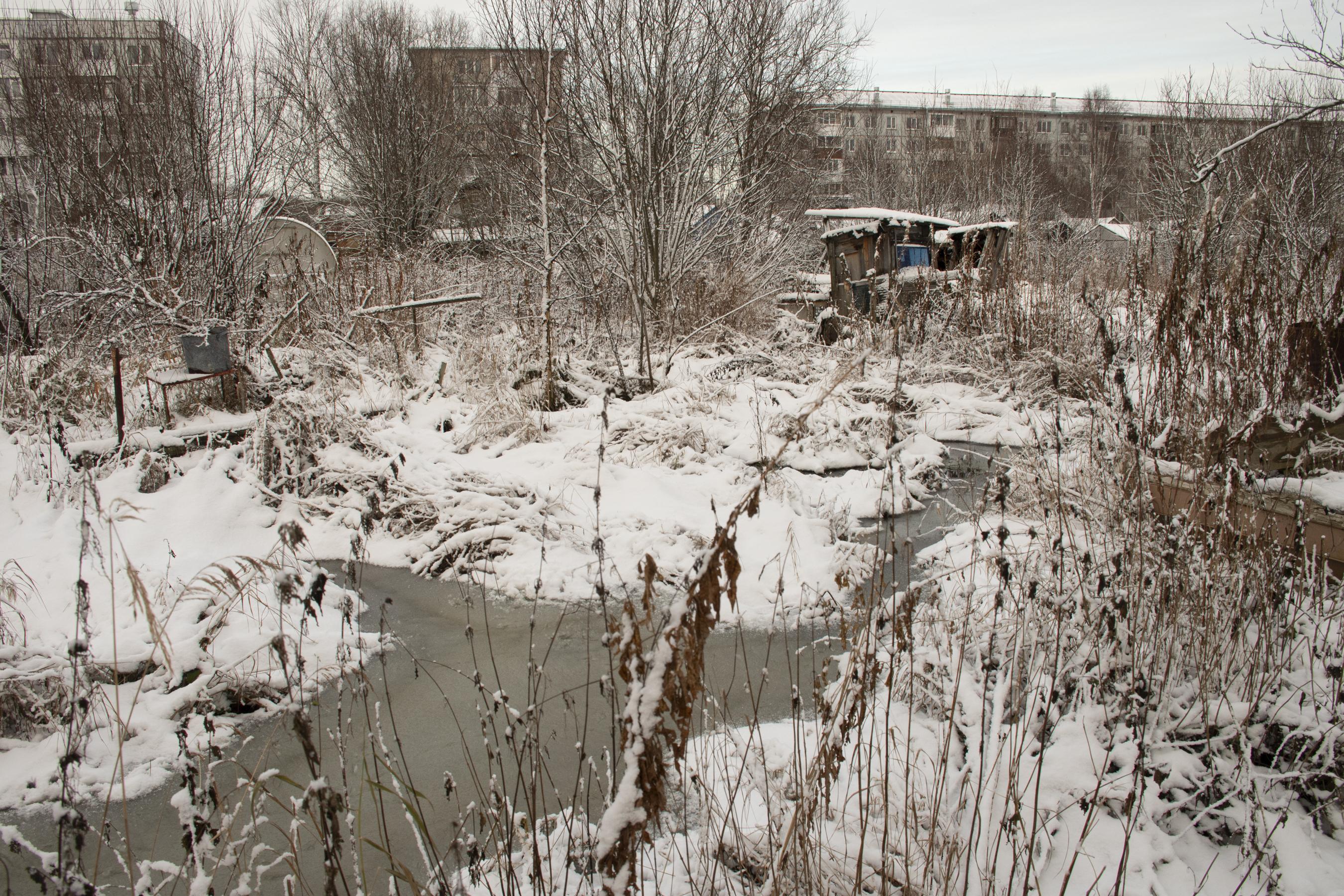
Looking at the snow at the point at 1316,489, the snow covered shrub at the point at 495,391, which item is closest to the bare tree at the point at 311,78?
the snow covered shrub at the point at 495,391

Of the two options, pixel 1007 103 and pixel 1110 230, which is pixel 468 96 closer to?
pixel 1110 230

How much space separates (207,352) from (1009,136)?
40.9 m

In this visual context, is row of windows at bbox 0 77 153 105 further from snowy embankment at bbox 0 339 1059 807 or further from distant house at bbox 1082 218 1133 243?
distant house at bbox 1082 218 1133 243

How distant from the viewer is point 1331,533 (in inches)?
99.3

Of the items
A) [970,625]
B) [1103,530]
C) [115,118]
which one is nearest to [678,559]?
[970,625]

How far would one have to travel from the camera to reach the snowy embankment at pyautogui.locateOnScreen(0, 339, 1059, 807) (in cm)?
270

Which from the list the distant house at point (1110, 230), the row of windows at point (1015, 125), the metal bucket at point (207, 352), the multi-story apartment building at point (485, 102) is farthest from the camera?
the row of windows at point (1015, 125)

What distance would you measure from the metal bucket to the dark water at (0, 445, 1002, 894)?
2.58 metres

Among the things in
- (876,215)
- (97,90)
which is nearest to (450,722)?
(97,90)

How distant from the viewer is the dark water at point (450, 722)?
74.1 inches

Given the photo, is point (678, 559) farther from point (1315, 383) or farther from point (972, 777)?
point (1315, 383)

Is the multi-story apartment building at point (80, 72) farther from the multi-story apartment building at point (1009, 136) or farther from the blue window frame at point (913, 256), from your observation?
the multi-story apartment building at point (1009, 136)

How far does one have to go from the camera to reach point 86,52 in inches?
354

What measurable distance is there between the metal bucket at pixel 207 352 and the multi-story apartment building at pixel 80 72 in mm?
3065
